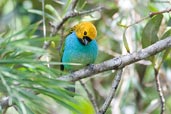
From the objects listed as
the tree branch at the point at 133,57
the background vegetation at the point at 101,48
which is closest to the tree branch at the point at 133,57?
the tree branch at the point at 133,57

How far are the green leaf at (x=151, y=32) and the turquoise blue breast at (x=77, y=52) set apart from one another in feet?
1.84

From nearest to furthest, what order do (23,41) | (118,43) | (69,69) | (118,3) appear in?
(23,41) → (69,69) → (118,3) → (118,43)

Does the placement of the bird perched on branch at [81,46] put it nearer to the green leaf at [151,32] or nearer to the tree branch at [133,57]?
the green leaf at [151,32]

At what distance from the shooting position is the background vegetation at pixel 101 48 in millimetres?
1439

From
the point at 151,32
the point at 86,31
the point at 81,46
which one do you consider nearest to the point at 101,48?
the point at 81,46

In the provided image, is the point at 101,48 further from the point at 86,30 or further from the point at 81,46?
the point at 86,30

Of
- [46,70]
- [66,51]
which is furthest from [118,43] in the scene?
[46,70]

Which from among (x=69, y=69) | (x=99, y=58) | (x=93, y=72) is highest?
(x=99, y=58)

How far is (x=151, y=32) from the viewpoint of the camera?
8.39 feet

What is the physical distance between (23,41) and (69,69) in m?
1.77

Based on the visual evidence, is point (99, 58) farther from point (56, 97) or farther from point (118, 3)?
point (56, 97)

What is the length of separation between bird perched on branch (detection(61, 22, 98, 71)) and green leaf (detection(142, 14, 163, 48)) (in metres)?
0.52

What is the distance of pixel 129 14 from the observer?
11.9 ft

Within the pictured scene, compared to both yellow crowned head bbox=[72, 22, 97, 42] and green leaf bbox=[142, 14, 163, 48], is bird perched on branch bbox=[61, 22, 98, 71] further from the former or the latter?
green leaf bbox=[142, 14, 163, 48]
